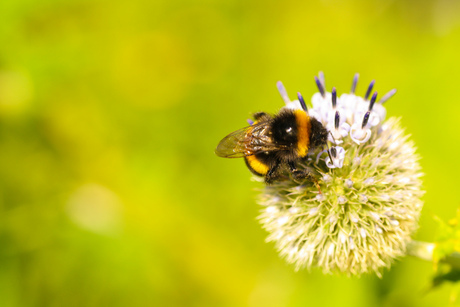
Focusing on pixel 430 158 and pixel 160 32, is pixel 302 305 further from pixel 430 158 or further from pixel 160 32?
pixel 160 32

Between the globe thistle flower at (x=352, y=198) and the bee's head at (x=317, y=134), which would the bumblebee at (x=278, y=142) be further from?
the globe thistle flower at (x=352, y=198)

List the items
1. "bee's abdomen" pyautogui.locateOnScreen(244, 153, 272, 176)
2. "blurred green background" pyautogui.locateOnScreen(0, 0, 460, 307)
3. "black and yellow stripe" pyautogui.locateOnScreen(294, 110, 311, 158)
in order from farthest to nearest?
"blurred green background" pyautogui.locateOnScreen(0, 0, 460, 307) → "bee's abdomen" pyautogui.locateOnScreen(244, 153, 272, 176) → "black and yellow stripe" pyautogui.locateOnScreen(294, 110, 311, 158)

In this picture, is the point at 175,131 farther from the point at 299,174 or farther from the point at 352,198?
the point at 352,198

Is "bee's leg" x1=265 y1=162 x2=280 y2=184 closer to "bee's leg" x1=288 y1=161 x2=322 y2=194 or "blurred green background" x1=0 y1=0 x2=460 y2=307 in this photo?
"bee's leg" x1=288 y1=161 x2=322 y2=194

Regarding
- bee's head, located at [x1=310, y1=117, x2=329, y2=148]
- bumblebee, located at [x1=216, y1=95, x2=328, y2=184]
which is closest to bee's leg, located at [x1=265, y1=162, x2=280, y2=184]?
bumblebee, located at [x1=216, y1=95, x2=328, y2=184]

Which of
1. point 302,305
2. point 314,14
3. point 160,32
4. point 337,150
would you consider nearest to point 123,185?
point 160,32

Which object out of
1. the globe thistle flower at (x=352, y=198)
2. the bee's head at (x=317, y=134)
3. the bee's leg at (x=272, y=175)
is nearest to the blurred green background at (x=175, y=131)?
the globe thistle flower at (x=352, y=198)
